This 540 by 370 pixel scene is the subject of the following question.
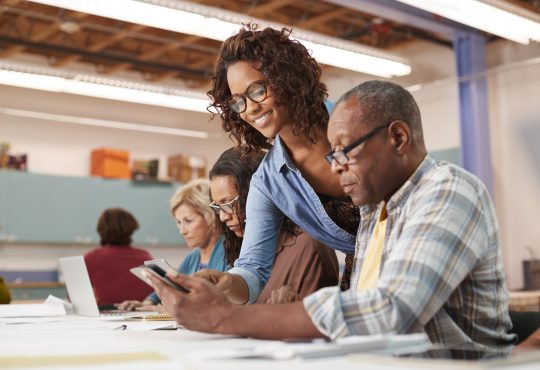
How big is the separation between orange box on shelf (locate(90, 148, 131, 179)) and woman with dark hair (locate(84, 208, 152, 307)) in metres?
3.58

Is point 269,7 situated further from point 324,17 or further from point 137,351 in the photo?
point 137,351

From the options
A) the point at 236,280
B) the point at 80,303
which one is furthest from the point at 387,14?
the point at 236,280

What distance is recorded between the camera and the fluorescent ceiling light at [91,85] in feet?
21.0

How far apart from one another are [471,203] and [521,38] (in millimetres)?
4741

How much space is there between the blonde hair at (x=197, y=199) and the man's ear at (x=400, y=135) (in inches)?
94.8

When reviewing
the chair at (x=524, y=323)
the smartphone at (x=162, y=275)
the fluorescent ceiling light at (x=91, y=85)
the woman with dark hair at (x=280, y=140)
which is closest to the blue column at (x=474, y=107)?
the fluorescent ceiling light at (x=91, y=85)

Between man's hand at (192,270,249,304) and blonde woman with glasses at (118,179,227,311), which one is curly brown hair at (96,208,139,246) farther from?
man's hand at (192,270,249,304)

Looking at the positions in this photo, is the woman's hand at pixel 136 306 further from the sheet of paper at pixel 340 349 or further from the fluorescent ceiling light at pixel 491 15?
the fluorescent ceiling light at pixel 491 15

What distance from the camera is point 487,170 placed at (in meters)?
7.17

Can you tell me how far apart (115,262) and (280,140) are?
291 cm

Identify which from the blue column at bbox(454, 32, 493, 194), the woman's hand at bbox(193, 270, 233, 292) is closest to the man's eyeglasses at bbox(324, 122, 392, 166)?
the woman's hand at bbox(193, 270, 233, 292)

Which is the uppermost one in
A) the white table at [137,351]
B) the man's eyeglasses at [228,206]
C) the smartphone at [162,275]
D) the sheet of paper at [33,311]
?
the man's eyeglasses at [228,206]

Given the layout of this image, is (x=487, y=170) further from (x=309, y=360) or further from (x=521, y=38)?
(x=309, y=360)

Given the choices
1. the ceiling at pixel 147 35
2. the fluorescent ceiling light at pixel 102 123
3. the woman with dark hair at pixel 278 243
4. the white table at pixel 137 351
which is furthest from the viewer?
the fluorescent ceiling light at pixel 102 123
